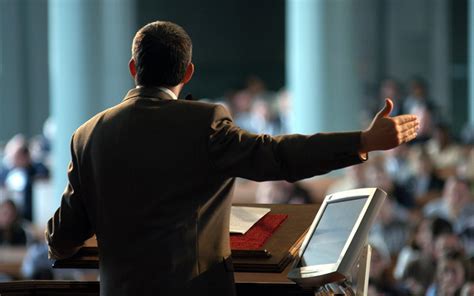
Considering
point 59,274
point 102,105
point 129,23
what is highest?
point 129,23

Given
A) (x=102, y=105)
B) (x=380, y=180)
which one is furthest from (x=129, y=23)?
(x=380, y=180)

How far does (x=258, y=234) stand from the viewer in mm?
2424

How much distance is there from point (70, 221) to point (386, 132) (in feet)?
Result: 2.25

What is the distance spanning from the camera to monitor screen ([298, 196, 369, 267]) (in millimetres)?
2166

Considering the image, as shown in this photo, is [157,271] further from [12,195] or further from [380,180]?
[12,195]

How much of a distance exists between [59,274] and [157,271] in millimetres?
5653

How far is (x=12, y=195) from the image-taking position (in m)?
10.4

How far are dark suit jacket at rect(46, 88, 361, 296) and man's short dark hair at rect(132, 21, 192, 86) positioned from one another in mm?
32

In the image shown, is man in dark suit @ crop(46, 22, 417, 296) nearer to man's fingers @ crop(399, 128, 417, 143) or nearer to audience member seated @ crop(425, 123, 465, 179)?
man's fingers @ crop(399, 128, 417, 143)

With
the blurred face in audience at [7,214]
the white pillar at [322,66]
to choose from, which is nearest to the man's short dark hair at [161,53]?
the blurred face in audience at [7,214]

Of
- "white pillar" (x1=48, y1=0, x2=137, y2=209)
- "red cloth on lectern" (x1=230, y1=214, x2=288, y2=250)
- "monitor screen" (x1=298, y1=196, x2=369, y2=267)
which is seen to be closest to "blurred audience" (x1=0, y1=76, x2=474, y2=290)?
"white pillar" (x1=48, y1=0, x2=137, y2=209)

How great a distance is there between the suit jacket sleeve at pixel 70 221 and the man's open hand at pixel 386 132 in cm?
60

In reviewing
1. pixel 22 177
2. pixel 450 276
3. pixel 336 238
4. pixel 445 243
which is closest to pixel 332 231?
pixel 336 238

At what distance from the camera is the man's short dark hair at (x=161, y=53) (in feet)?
7.48
